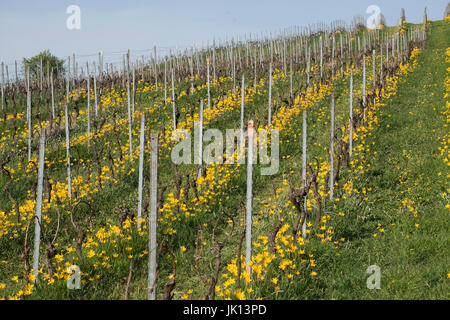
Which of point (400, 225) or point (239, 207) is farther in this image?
point (239, 207)

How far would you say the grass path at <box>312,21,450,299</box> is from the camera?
14.1ft

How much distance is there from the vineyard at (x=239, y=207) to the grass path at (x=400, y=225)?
0.03 m

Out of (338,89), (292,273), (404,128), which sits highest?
(338,89)

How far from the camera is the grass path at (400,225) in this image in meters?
4.30

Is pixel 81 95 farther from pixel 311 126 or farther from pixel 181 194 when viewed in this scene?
pixel 181 194

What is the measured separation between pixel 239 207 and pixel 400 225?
2.48 meters

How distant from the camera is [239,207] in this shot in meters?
6.36

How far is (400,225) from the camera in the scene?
5684 millimetres

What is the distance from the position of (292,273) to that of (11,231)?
484 cm

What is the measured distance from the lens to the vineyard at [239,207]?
4.40 metres

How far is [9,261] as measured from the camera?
5848mm

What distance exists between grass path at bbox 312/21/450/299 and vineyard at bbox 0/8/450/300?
26 mm
